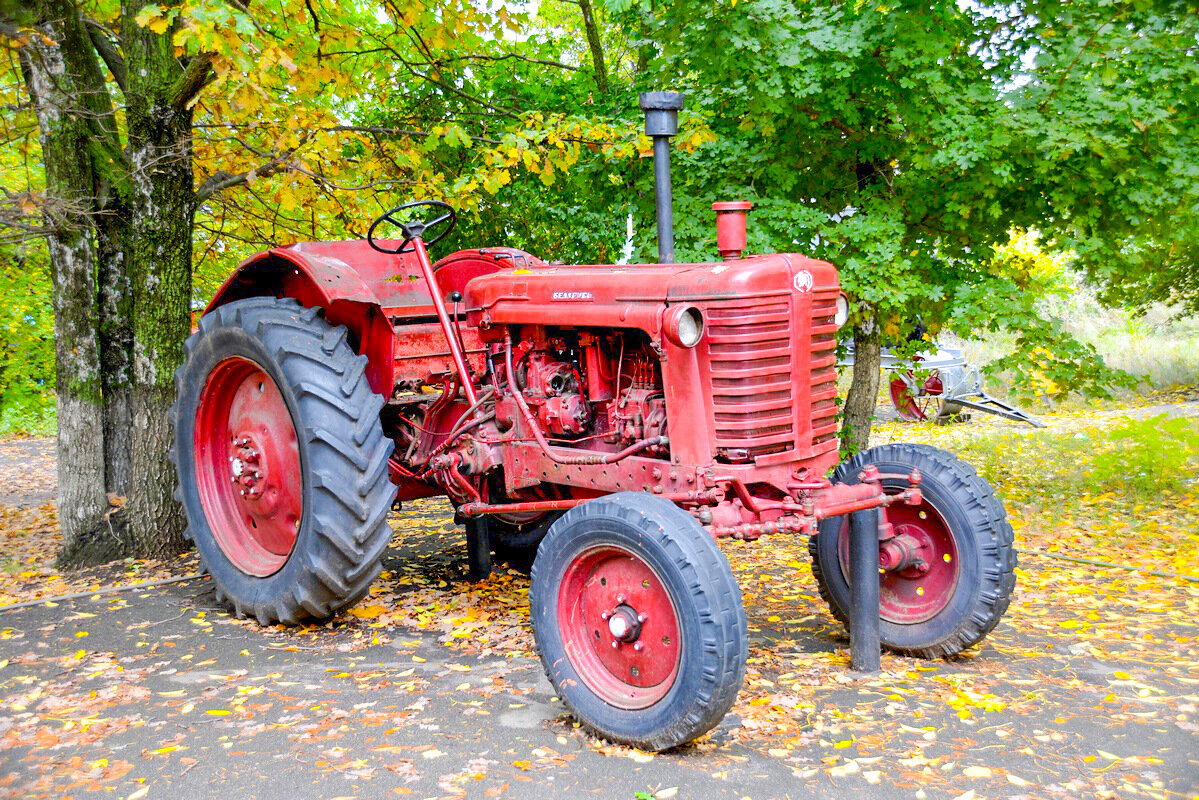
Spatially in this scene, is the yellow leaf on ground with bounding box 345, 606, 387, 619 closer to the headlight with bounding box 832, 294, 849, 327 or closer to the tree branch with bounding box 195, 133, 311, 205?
the headlight with bounding box 832, 294, 849, 327

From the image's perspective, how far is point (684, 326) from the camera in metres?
3.78

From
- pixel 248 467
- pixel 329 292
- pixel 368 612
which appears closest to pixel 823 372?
pixel 329 292

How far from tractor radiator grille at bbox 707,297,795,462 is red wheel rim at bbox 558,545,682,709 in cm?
64

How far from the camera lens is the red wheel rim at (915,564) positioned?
4227 mm

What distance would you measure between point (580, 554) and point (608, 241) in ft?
16.5

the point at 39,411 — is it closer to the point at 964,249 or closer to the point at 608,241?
the point at 608,241

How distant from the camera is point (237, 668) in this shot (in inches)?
170

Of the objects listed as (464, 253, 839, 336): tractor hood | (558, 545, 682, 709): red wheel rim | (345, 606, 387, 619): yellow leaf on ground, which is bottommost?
(345, 606, 387, 619): yellow leaf on ground

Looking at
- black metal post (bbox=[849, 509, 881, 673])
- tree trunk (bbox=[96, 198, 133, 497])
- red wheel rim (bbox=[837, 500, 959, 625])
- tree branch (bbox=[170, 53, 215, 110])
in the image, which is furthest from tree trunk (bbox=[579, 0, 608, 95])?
black metal post (bbox=[849, 509, 881, 673])

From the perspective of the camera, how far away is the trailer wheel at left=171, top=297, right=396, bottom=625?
14.8ft

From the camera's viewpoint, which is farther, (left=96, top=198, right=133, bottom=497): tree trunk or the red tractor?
(left=96, top=198, right=133, bottom=497): tree trunk

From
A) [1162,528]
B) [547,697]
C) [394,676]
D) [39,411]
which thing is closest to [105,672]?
[394,676]

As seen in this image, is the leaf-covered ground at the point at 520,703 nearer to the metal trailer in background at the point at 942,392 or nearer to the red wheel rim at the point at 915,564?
the red wheel rim at the point at 915,564

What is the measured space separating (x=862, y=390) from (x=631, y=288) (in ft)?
13.1
